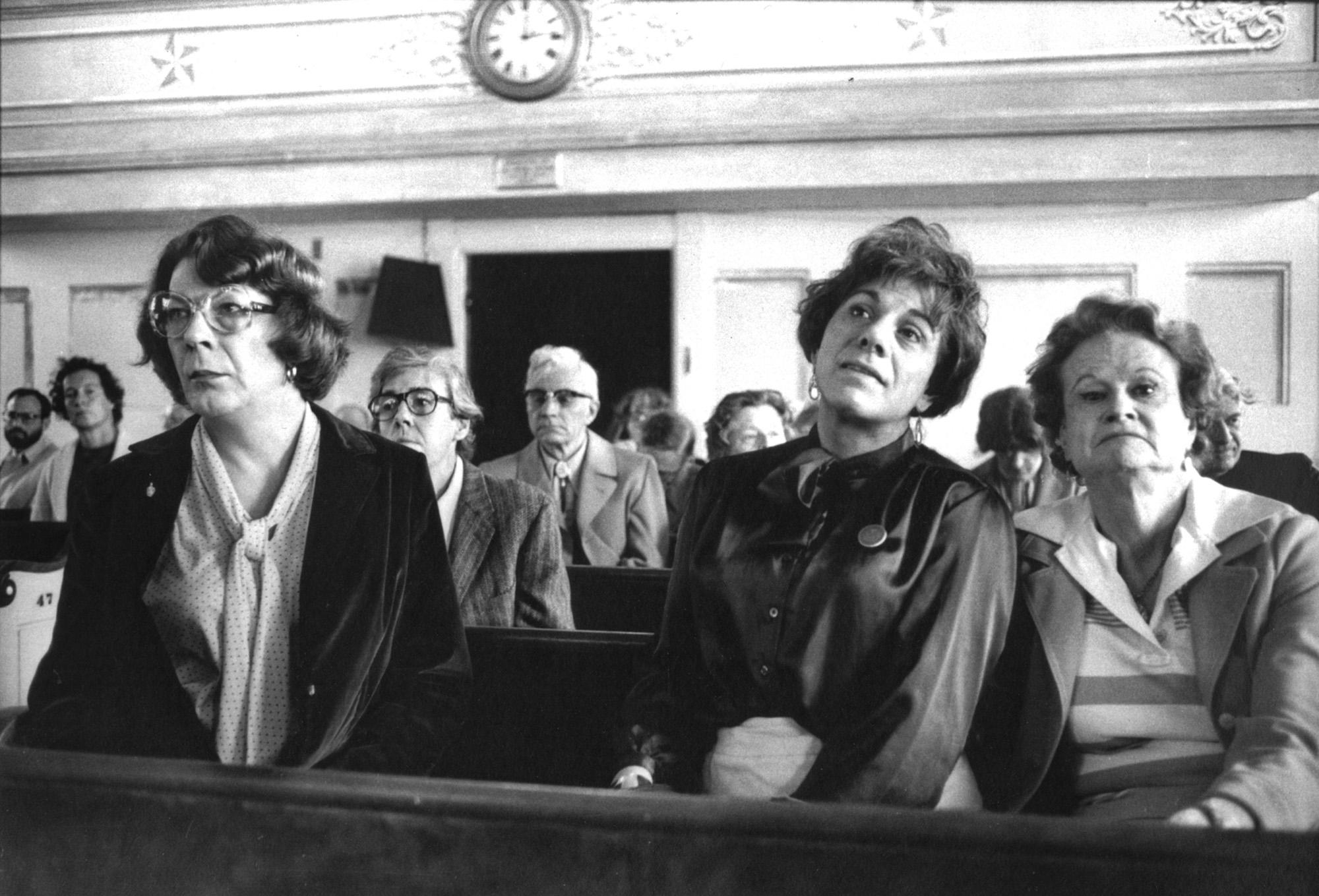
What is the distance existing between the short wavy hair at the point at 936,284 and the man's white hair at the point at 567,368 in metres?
1.69

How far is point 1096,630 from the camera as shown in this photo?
1351 mm

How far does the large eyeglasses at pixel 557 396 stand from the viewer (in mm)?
3104

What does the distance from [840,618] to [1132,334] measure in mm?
546

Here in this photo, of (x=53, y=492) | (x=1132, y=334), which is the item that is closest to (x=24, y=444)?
(x=53, y=492)

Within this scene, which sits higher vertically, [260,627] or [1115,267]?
[1115,267]

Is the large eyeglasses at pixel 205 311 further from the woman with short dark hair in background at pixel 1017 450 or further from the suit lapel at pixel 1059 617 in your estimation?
the woman with short dark hair in background at pixel 1017 450

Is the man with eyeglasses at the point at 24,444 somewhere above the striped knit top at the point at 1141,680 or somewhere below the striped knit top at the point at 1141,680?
above

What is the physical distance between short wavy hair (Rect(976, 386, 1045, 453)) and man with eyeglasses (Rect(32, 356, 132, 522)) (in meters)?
2.38

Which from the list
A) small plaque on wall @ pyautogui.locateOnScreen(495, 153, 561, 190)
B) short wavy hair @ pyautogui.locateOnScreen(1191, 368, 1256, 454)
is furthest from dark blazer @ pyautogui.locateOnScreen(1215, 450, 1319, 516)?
small plaque on wall @ pyautogui.locateOnScreen(495, 153, 561, 190)

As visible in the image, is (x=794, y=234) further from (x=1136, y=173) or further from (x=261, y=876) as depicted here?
(x=261, y=876)

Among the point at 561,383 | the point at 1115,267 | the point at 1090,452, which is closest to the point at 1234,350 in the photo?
the point at 1115,267

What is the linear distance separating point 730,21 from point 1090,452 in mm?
3568

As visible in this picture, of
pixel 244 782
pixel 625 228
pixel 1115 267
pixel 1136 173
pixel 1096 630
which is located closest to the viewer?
pixel 244 782

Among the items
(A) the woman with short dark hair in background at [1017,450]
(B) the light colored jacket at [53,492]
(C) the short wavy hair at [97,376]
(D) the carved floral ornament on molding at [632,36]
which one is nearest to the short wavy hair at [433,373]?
(B) the light colored jacket at [53,492]
